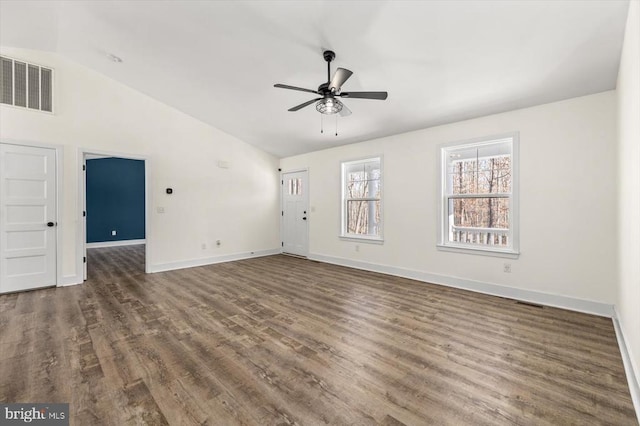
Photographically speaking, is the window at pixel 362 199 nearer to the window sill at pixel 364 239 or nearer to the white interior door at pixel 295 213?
the window sill at pixel 364 239

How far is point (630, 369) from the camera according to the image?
77.1 inches

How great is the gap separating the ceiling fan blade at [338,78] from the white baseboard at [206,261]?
4.50m

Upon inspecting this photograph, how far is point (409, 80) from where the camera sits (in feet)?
10.8

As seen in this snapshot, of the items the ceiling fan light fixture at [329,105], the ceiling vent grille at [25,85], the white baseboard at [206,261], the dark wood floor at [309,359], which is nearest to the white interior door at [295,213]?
the white baseboard at [206,261]

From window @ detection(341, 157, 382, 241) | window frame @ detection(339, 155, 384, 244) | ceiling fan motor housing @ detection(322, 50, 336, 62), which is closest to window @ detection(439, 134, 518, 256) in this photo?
window frame @ detection(339, 155, 384, 244)

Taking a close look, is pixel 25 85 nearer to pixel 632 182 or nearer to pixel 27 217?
pixel 27 217

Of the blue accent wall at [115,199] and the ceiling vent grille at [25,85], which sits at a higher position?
the ceiling vent grille at [25,85]

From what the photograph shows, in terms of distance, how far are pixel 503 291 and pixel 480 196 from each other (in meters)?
1.35

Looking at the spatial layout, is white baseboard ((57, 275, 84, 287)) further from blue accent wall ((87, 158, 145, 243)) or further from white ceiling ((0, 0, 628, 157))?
blue accent wall ((87, 158, 145, 243))

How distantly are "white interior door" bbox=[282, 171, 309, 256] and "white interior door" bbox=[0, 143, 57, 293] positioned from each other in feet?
14.2

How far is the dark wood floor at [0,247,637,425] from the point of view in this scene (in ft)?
5.44

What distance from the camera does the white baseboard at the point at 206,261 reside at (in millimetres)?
5198

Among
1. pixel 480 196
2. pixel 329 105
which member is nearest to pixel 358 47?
pixel 329 105

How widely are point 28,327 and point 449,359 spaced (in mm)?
4082
